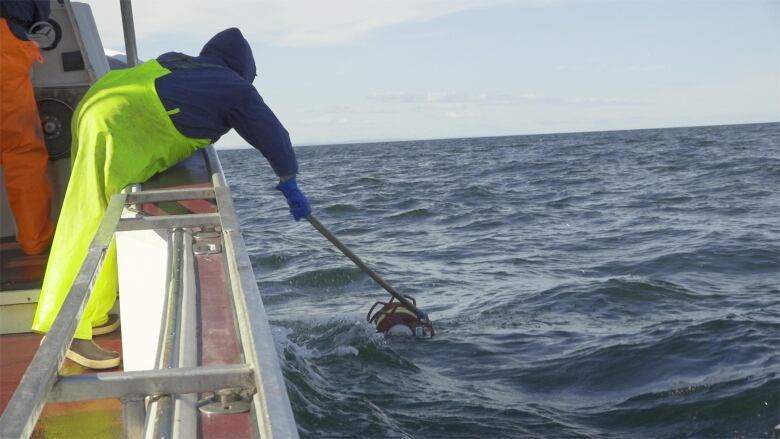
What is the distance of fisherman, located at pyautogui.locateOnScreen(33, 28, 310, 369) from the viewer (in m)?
3.07

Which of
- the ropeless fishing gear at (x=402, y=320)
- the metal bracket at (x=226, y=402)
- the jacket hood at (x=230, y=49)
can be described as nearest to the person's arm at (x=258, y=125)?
the jacket hood at (x=230, y=49)

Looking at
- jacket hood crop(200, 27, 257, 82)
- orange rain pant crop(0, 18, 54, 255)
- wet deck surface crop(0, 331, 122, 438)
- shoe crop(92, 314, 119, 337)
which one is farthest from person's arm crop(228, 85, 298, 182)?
orange rain pant crop(0, 18, 54, 255)

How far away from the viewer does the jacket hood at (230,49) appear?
3.85 metres

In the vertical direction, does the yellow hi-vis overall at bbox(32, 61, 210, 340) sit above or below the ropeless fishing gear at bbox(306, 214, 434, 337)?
above

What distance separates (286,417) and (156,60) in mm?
2528

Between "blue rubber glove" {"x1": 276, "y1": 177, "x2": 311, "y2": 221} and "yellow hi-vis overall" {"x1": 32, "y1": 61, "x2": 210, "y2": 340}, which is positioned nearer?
"yellow hi-vis overall" {"x1": 32, "y1": 61, "x2": 210, "y2": 340}

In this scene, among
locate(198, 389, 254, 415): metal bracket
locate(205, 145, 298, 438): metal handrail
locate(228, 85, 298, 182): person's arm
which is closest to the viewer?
locate(205, 145, 298, 438): metal handrail

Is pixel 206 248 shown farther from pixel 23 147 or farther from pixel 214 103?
pixel 23 147

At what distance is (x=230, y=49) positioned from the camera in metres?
3.85

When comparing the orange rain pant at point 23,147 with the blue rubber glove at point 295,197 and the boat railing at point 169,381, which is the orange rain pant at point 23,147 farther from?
the boat railing at point 169,381

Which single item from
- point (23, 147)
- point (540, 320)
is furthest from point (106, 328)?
point (540, 320)

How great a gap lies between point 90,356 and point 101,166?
2.25ft

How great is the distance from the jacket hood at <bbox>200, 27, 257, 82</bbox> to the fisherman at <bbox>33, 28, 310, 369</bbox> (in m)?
0.04

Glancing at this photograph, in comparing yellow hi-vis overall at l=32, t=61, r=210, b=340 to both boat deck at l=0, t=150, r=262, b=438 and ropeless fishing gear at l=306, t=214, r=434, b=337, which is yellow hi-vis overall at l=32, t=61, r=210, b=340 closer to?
boat deck at l=0, t=150, r=262, b=438
